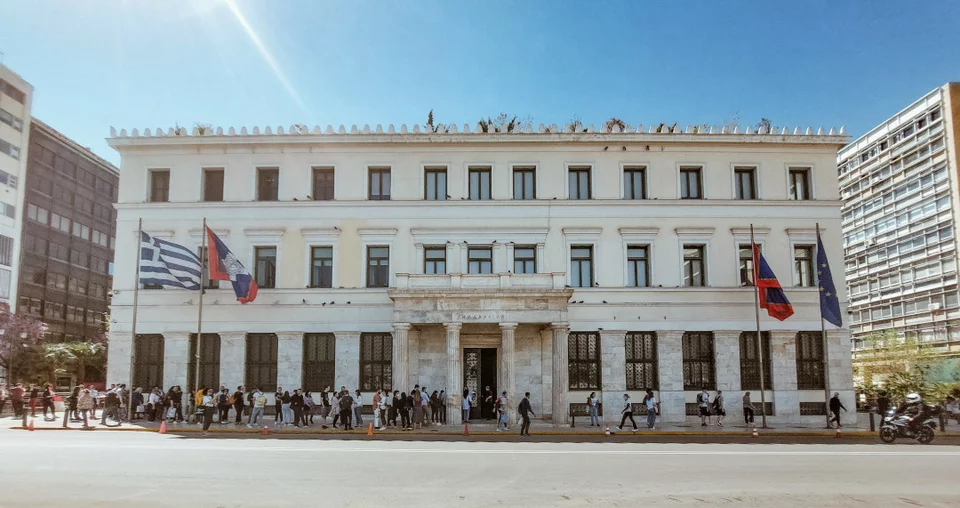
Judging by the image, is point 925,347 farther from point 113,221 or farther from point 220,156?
point 113,221

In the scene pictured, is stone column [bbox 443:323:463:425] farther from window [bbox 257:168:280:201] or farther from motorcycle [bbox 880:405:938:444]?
motorcycle [bbox 880:405:938:444]

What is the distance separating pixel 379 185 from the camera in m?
33.9

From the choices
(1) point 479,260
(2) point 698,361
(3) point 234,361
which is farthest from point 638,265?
(3) point 234,361

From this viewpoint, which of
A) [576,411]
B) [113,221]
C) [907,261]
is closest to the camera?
[576,411]

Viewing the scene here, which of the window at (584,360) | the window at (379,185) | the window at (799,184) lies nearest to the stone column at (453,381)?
the window at (584,360)

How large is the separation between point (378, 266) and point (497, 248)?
5563 mm

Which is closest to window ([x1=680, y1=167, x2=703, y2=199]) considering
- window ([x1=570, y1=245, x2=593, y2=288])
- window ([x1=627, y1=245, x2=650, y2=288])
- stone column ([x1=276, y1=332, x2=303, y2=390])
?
window ([x1=627, y1=245, x2=650, y2=288])

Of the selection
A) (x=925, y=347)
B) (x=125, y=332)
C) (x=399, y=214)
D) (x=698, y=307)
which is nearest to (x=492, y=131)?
(x=399, y=214)

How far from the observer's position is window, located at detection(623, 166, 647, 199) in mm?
33688

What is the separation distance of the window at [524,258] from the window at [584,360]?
142 inches

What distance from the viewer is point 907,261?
56.7 meters

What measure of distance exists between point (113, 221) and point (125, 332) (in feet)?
146

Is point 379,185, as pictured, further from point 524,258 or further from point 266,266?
point 524,258

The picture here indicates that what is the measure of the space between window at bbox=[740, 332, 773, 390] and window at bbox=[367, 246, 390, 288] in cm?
1649
